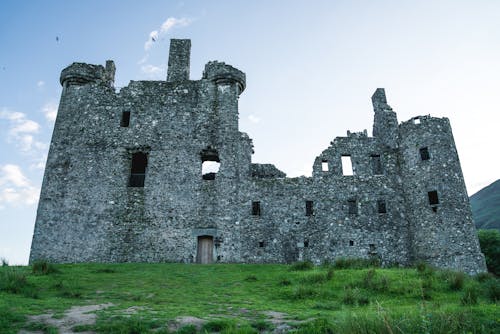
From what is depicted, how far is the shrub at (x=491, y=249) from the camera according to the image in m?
32.9

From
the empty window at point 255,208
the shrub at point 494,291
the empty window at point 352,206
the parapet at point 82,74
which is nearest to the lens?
the shrub at point 494,291

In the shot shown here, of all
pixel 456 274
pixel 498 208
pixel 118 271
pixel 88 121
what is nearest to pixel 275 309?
pixel 456 274

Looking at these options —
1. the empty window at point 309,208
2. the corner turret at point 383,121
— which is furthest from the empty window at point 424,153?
the empty window at point 309,208

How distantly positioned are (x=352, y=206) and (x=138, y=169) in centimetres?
1422

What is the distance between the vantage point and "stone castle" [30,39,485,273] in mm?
21891

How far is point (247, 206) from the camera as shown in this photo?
76.0 feet

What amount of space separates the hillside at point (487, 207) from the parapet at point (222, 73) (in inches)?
1880

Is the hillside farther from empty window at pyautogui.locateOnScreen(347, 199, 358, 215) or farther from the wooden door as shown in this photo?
the wooden door

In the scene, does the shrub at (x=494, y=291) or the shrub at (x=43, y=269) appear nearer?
the shrub at (x=494, y=291)

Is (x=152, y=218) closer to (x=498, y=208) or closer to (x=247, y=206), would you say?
(x=247, y=206)

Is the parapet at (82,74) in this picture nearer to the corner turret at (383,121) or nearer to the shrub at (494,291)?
the corner turret at (383,121)

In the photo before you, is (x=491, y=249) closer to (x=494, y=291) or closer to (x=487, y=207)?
(x=494, y=291)

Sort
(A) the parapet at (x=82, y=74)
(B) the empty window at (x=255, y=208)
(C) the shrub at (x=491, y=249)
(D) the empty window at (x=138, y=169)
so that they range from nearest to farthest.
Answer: (B) the empty window at (x=255, y=208), (D) the empty window at (x=138, y=169), (A) the parapet at (x=82, y=74), (C) the shrub at (x=491, y=249)

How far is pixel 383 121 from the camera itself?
84.4 ft
